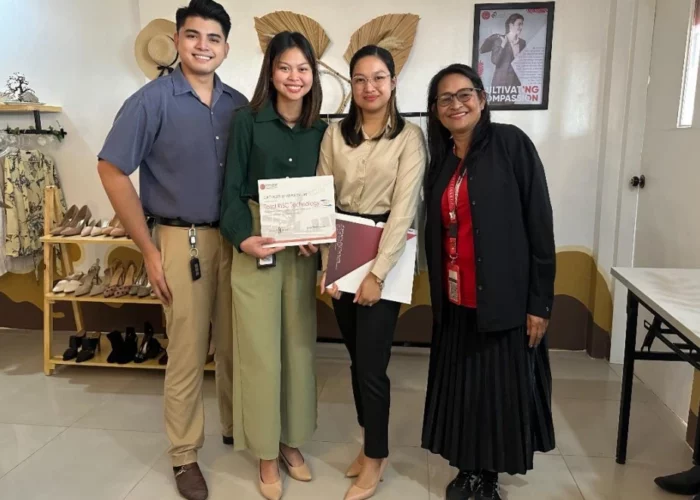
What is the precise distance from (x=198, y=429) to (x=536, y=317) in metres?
1.25

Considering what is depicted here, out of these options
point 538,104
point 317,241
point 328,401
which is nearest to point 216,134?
point 317,241

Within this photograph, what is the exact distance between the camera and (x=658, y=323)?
72.2 inches

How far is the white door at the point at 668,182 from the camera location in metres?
2.38

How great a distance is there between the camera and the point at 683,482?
75.8 inches

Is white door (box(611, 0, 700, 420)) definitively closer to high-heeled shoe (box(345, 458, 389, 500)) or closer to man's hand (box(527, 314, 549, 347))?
man's hand (box(527, 314, 549, 347))

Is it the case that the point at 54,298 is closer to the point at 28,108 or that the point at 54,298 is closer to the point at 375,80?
the point at 28,108

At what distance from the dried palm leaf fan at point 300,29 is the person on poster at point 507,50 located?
831 mm

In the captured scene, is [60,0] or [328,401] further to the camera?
[60,0]

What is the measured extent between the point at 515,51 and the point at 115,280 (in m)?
2.60

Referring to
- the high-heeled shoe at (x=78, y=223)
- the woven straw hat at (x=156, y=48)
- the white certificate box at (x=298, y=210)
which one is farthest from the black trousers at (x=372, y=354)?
the woven straw hat at (x=156, y=48)

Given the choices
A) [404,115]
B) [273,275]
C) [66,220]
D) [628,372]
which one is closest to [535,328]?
[628,372]

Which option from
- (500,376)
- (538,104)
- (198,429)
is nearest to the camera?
(500,376)

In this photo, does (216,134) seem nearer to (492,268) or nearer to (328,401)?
(492,268)

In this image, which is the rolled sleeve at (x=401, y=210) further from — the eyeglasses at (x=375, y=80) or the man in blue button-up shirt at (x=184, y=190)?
the man in blue button-up shirt at (x=184, y=190)
